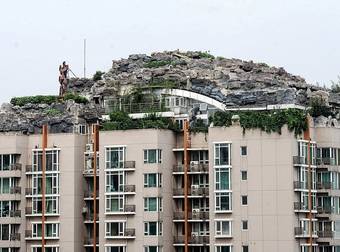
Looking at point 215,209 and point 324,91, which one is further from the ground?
point 324,91

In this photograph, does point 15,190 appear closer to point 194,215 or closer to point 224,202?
point 194,215

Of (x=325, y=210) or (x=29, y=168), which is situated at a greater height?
(x=29, y=168)

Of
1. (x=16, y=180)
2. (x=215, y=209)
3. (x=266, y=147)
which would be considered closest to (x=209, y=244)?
(x=215, y=209)

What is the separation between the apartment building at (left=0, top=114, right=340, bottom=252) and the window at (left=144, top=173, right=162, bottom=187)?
0.07m

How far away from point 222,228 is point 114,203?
8411 millimetres

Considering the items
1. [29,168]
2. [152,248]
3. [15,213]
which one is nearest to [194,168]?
[152,248]

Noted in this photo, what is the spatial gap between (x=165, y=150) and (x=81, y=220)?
845cm

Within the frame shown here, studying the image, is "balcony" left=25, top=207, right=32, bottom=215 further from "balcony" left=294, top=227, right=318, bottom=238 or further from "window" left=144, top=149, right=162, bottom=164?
"balcony" left=294, top=227, right=318, bottom=238

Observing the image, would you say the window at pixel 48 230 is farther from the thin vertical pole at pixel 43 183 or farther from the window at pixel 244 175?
the window at pixel 244 175

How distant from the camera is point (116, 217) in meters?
83.8

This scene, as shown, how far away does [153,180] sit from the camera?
273ft

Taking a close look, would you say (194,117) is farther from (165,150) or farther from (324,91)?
(324,91)

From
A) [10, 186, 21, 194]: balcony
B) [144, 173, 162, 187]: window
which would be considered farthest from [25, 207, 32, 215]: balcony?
[144, 173, 162, 187]: window

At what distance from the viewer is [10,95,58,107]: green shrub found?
92.4m
